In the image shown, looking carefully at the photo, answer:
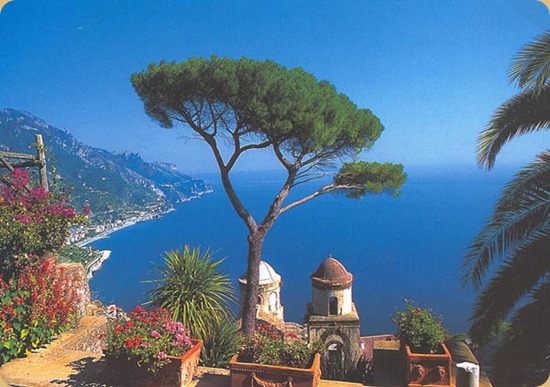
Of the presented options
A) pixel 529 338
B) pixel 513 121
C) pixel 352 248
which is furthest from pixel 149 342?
pixel 352 248

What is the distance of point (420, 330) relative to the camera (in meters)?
4.43

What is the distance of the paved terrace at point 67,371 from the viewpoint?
14.4 feet

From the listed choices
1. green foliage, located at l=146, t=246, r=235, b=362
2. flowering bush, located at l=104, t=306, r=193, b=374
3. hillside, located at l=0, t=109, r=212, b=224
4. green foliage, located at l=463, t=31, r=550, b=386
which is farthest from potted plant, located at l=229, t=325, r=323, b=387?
hillside, located at l=0, t=109, r=212, b=224

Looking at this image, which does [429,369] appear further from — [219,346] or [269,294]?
[269,294]

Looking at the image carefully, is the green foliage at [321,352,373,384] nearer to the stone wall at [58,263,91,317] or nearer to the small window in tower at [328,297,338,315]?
the stone wall at [58,263,91,317]

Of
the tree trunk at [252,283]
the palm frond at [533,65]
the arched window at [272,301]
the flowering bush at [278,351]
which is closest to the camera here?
the flowering bush at [278,351]

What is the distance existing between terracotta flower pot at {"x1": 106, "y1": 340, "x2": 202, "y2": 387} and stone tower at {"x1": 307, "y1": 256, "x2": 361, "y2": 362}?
23.4 ft

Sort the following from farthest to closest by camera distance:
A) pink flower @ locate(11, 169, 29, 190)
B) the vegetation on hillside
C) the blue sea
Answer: the blue sea
pink flower @ locate(11, 169, 29, 190)
the vegetation on hillside

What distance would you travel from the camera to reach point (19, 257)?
5742 millimetres

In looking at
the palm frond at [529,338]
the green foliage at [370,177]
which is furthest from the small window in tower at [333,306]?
the palm frond at [529,338]

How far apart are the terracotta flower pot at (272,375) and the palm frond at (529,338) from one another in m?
2.97

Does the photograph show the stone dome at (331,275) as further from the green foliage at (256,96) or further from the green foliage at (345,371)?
the green foliage at (345,371)

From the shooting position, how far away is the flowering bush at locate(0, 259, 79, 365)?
4.80 m

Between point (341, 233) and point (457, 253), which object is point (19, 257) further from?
point (341, 233)
